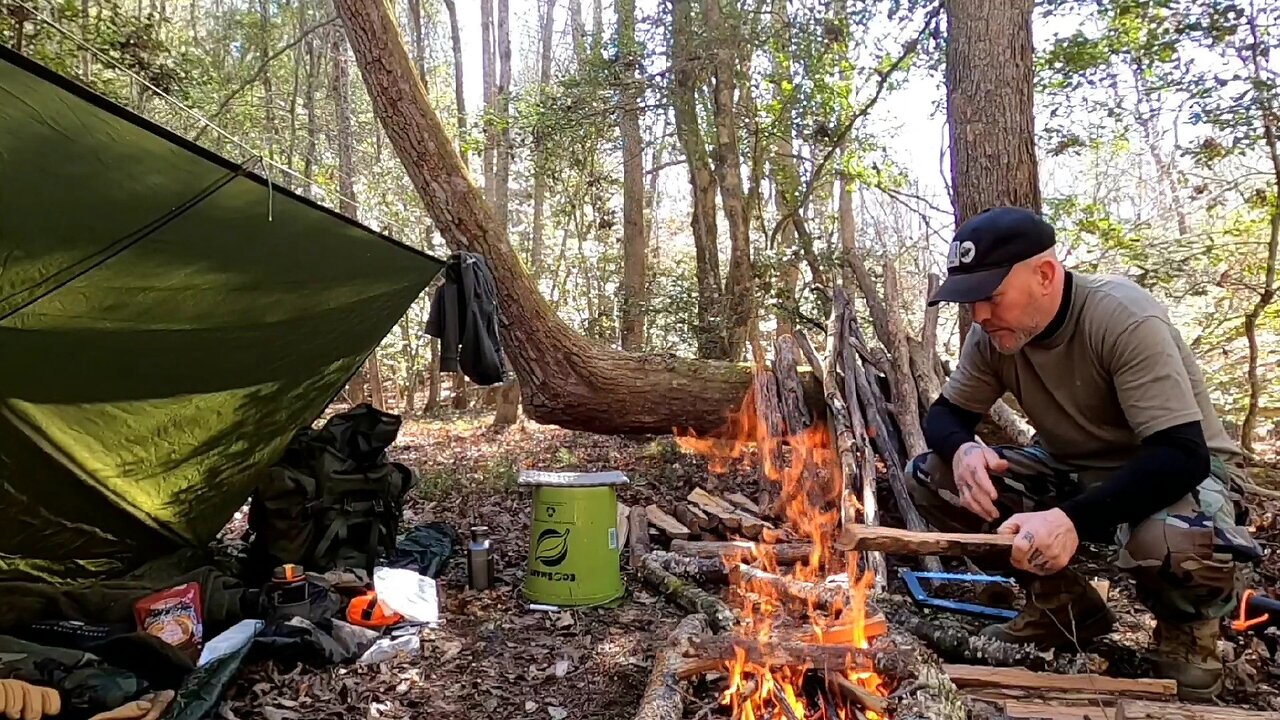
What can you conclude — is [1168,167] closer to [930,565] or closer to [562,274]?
[930,565]

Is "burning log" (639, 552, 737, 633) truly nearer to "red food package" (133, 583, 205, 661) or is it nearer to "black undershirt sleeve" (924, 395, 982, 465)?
"black undershirt sleeve" (924, 395, 982, 465)

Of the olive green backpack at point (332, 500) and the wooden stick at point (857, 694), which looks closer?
the wooden stick at point (857, 694)

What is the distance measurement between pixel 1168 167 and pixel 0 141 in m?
6.89

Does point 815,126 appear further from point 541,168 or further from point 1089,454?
point 1089,454

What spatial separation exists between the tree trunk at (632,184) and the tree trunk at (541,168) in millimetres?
784

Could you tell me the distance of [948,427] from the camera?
7.82 ft

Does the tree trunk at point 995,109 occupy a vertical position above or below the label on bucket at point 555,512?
above

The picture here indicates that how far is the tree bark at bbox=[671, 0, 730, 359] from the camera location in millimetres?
5805

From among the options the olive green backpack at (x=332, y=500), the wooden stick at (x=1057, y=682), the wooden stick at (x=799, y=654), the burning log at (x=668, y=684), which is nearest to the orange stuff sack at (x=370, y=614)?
the olive green backpack at (x=332, y=500)

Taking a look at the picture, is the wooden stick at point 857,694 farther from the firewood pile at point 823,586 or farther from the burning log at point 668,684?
the burning log at point 668,684

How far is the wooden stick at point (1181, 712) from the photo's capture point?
1723mm

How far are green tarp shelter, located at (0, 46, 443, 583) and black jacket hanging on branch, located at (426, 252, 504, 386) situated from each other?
0.54 feet

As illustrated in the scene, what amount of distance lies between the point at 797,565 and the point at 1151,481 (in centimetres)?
148

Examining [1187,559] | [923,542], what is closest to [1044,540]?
[923,542]
